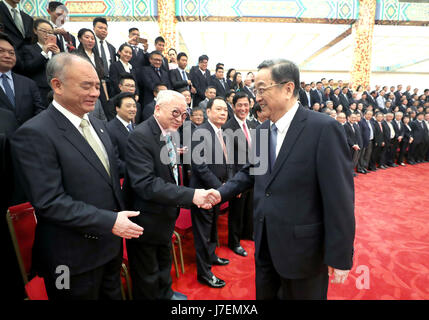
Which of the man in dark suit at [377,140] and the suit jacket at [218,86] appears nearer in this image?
the suit jacket at [218,86]

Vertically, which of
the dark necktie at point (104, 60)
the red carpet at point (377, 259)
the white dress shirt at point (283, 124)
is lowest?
the red carpet at point (377, 259)

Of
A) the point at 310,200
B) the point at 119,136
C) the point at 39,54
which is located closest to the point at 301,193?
the point at 310,200

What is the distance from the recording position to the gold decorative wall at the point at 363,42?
34.9 feet

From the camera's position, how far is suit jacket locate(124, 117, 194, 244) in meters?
1.76

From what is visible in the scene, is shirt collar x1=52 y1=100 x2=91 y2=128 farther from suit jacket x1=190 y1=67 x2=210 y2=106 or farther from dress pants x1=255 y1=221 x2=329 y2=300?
suit jacket x1=190 y1=67 x2=210 y2=106

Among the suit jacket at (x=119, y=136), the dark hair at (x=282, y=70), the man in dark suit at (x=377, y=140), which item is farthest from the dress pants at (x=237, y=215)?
the man in dark suit at (x=377, y=140)

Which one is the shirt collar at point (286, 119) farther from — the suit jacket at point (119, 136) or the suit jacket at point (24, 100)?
the suit jacket at point (24, 100)

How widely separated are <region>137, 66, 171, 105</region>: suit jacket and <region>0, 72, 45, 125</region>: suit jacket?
99.2 inches

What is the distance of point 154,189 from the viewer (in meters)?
1.74

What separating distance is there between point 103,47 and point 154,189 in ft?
12.7

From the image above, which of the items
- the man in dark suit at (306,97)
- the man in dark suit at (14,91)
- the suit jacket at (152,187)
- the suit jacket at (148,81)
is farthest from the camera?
the man in dark suit at (306,97)

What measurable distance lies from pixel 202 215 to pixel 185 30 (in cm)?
1162

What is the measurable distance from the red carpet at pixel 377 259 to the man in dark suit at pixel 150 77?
295 centimetres

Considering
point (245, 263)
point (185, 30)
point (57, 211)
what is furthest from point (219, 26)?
point (57, 211)
